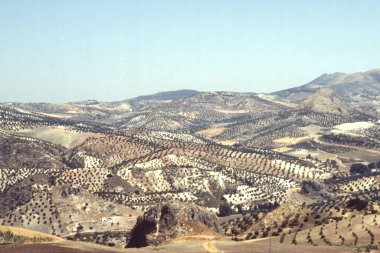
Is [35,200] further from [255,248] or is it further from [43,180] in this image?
[255,248]

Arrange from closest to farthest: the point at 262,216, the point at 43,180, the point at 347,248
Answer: the point at 347,248 → the point at 262,216 → the point at 43,180

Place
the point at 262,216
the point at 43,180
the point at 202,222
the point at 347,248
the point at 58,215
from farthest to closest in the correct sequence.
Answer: the point at 43,180
the point at 58,215
the point at 262,216
the point at 202,222
the point at 347,248

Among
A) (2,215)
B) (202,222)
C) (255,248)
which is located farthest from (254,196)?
(255,248)

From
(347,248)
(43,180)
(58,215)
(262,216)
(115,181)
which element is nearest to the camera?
(347,248)

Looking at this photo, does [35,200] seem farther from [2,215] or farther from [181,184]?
[181,184]

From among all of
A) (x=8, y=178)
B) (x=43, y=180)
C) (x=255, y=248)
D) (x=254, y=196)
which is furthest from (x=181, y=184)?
(x=255, y=248)

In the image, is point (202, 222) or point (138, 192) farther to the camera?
point (138, 192)
